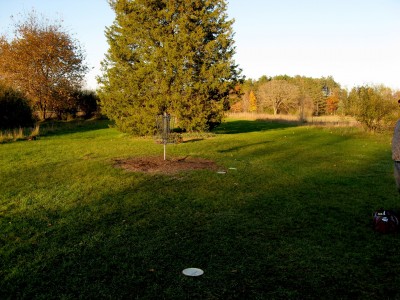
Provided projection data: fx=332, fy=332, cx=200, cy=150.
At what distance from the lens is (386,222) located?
505 cm

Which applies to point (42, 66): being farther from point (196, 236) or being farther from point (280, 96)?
point (280, 96)

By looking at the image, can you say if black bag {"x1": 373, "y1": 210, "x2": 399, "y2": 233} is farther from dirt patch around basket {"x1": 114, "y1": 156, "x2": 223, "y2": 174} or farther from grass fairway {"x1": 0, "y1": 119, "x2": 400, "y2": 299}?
dirt patch around basket {"x1": 114, "y1": 156, "x2": 223, "y2": 174}

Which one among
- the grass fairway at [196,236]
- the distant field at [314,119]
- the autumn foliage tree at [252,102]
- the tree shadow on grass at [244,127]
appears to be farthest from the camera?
the autumn foliage tree at [252,102]

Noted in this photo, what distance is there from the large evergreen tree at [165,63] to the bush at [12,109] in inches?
279

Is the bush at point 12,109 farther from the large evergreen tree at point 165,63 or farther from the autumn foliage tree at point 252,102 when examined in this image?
the autumn foliage tree at point 252,102

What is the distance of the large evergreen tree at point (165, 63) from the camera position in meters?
20.4

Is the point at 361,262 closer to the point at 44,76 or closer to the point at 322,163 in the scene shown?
the point at 322,163

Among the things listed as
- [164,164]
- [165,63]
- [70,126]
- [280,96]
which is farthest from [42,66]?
[280,96]

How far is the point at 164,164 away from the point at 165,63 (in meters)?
11.1

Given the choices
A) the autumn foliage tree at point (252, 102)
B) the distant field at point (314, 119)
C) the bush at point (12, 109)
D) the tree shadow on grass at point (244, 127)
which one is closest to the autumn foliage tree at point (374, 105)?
the distant field at point (314, 119)

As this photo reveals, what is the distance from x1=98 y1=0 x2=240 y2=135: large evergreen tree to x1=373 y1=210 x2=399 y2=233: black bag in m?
16.5

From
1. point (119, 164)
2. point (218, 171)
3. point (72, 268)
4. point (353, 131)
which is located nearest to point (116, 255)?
point (72, 268)

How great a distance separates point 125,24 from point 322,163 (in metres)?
15.0

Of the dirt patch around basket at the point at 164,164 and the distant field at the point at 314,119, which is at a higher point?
the distant field at the point at 314,119
